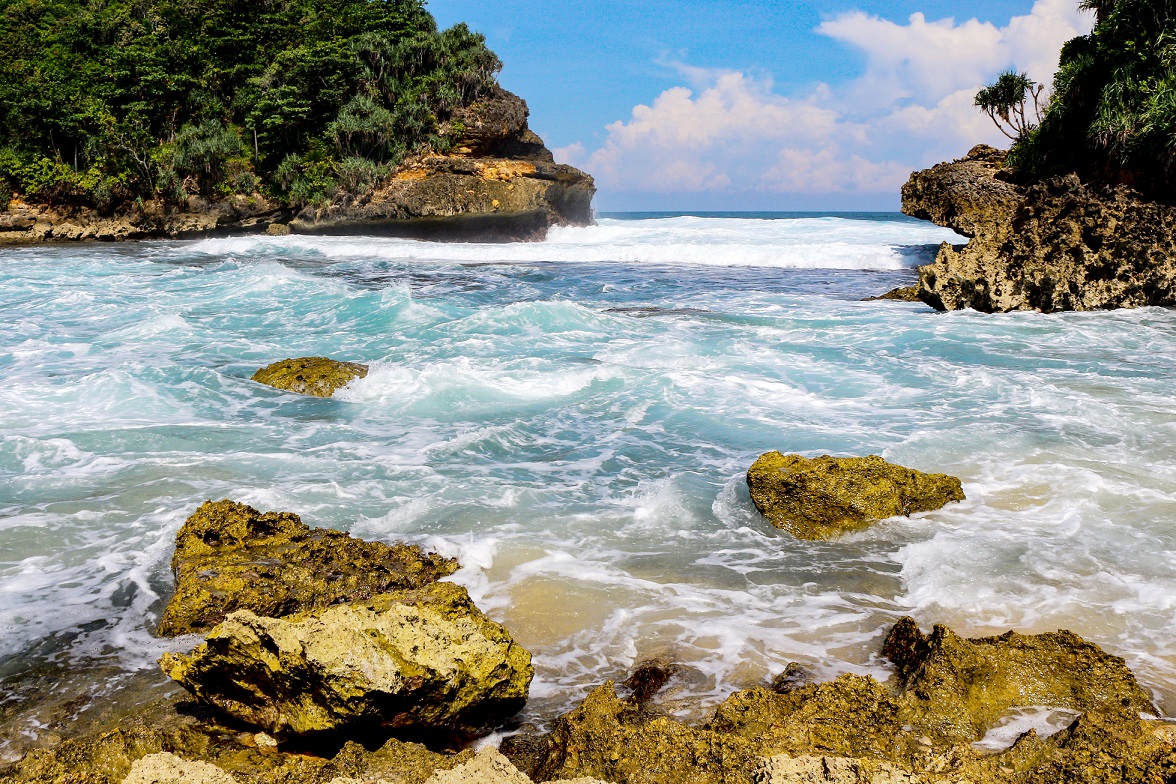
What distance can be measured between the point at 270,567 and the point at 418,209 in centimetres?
2971

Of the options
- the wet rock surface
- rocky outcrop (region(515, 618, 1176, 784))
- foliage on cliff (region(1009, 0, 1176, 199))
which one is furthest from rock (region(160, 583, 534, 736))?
foliage on cliff (region(1009, 0, 1176, 199))

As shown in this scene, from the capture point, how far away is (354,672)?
9.18ft

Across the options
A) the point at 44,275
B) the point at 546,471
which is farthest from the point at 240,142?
the point at 546,471

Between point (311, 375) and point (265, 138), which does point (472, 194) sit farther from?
point (311, 375)

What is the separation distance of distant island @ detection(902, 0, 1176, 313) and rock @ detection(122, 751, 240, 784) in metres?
15.2

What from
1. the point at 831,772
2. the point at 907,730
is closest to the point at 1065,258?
the point at 907,730

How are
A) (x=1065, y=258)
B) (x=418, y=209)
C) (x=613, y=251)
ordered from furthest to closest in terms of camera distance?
(x=418, y=209), (x=613, y=251), (x=1065, y=258)

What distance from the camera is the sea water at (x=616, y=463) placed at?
3.99 m

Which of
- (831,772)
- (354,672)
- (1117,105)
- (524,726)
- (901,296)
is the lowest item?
(524,726)

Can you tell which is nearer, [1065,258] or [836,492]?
[836,492]

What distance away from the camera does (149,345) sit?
38.5 ft

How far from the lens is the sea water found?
3.99 meters

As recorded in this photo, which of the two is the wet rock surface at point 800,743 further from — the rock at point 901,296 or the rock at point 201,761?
the rock at point 901,296

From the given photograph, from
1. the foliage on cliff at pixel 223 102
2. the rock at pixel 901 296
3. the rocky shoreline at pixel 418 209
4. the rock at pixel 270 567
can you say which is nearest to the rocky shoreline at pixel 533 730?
the rock at pixel 270 567
